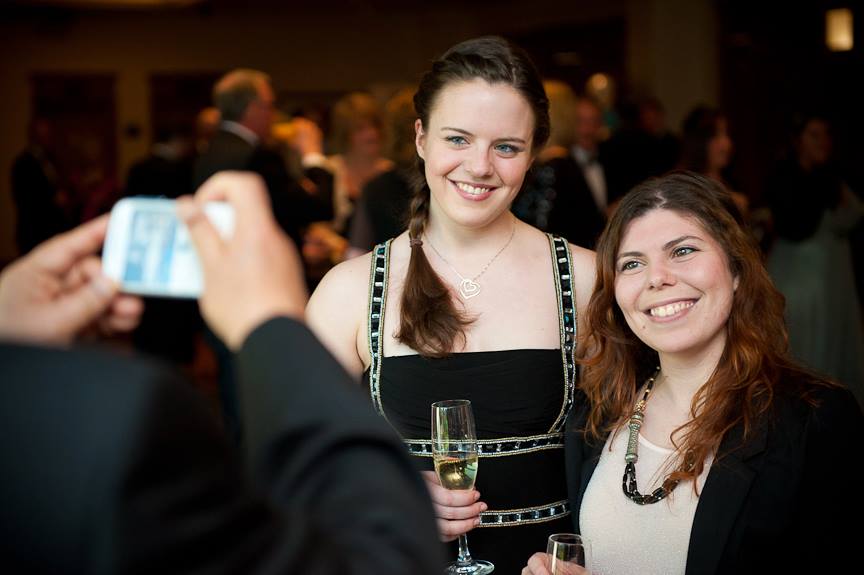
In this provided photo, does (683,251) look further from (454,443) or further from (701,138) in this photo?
(701,138)

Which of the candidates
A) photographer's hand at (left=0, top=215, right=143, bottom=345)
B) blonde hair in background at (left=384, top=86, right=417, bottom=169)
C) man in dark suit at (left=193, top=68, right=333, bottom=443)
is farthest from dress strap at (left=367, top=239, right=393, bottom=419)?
man in dark suit at (left=193, top=68, right=333, bottom=443)

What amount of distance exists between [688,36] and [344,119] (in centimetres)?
483

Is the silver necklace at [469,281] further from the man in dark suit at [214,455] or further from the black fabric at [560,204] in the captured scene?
the black fabric at [560,204]

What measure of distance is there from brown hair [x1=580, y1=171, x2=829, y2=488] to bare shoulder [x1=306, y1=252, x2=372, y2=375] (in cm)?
52

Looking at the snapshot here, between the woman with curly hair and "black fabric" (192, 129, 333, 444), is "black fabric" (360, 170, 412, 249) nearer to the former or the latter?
"black fabric" (192, 129, 333, 444)

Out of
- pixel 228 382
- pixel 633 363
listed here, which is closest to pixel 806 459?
pixel 633 363

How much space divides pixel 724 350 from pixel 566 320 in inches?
15.7

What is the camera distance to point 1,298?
3.15ft

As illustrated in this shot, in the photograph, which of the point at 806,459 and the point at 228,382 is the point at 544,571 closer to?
the point at 806,459

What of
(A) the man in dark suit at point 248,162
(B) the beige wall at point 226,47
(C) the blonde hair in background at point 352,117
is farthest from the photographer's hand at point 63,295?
(B) the beige wall at point 226,47

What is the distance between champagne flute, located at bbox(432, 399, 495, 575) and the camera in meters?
2.00

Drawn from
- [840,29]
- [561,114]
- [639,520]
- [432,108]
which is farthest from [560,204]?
[840,29]

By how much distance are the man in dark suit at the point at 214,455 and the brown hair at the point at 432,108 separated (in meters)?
1.39

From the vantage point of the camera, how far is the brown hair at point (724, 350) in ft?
6.63
